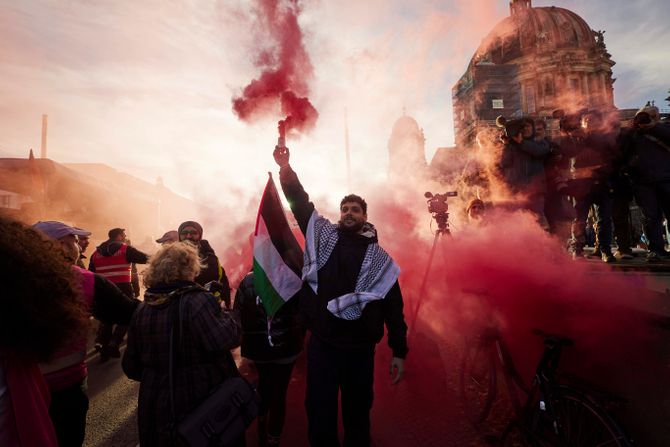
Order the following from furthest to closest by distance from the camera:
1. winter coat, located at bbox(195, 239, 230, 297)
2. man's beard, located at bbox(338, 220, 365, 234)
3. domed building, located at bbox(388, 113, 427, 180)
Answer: domed building, located at bbox(388, 113, 427, 180) < winter coat, located at bbox(195, 239, 230, 297) < man's beard, located at bbox(338, 220, 365, 234)

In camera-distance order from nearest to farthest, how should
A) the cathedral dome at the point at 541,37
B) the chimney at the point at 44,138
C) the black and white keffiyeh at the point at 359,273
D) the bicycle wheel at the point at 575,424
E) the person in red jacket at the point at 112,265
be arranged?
the bicycle wheel at the point at 575,424 < the black and white keffiyeh at the point at 359,273 < the person in red jacket at the point at 112,265 < the chimney at the point at 44,138 < the cathedral dome at the point at 541,37

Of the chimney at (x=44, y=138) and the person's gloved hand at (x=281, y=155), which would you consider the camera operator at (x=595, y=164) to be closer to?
the person's gloved hand at (x=281, y=155)

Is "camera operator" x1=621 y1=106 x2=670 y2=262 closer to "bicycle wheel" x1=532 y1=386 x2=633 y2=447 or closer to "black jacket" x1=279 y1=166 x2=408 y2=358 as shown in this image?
"bicycle wheel" x1=532 y1=386 x2=633 y2=447

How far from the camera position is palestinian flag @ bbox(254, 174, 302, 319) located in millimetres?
3098

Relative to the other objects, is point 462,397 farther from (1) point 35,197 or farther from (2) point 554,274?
(1) point 35,197

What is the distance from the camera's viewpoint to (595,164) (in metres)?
5.76

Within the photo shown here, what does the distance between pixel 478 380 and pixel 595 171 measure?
4.22 metres

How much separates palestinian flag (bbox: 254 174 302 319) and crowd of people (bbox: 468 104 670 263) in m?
3.97

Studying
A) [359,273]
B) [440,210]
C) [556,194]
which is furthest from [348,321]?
[556,194]

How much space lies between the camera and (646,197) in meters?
5.18

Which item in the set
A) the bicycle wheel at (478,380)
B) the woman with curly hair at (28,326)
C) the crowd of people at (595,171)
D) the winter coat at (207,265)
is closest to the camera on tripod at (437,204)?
the crowd of people at (595,171)

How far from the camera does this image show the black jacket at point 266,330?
3.11 meters

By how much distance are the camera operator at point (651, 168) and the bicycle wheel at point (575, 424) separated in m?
3.58

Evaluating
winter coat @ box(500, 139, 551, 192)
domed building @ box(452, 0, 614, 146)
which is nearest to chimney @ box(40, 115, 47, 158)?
winter coat @ box(500, 139, 551, 192)
